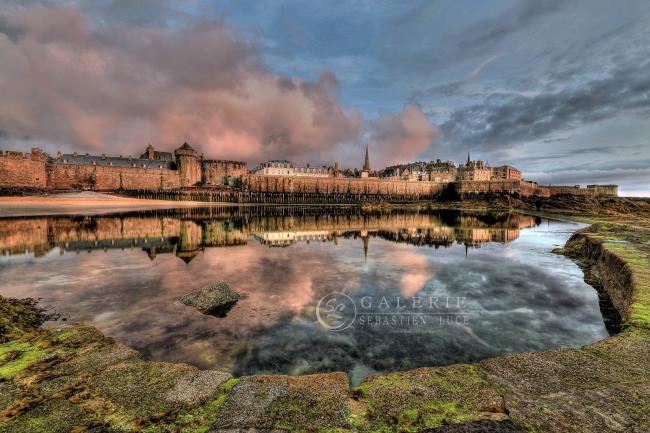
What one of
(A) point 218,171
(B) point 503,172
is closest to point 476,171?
(B) point 503,172

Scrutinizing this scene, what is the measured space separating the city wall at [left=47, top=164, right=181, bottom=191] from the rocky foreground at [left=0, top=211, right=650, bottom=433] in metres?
77.2

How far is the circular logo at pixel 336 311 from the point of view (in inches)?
249

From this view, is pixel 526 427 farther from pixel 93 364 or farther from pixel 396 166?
pixel 396 166

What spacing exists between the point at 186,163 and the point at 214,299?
77400mm

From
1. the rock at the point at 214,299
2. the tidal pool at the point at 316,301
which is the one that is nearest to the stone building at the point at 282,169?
the tidal pool at the point at 316,301

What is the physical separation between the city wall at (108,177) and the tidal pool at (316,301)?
2452 inches

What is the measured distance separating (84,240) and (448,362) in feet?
62.4

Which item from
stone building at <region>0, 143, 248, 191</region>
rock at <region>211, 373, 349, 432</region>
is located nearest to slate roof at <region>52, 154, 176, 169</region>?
stone building at <region>0, 143, 248, 191</region>

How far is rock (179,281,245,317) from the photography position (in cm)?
690

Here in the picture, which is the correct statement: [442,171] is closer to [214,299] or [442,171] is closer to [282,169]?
[282,169]

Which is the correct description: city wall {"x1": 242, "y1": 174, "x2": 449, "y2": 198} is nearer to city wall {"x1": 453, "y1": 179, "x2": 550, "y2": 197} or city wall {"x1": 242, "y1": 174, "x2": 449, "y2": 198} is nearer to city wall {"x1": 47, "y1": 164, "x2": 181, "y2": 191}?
city wall {"x1": 453, "y1": 179, "x2": 550, "y2": 197}

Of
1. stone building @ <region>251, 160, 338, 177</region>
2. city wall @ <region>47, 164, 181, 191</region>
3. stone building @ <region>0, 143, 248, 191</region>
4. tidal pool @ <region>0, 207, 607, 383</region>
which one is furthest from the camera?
stone building @ <region>251, 160, 338, 177</region>

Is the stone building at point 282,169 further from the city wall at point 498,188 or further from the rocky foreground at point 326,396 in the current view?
the rocky foreground at point 326,396

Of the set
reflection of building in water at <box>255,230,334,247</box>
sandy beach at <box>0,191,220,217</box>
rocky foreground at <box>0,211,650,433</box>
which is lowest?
rocky foreground at <box>0,211,650,433</box>
